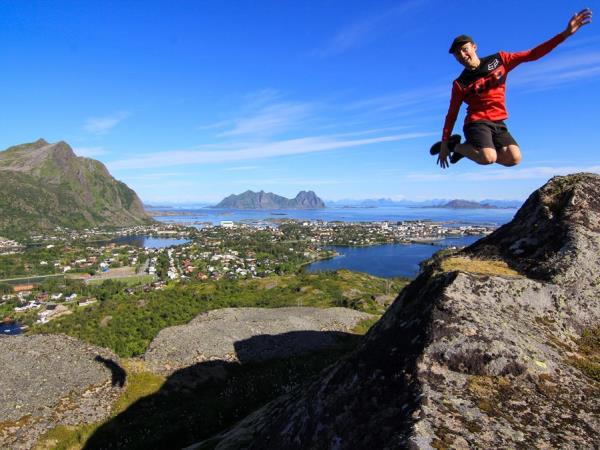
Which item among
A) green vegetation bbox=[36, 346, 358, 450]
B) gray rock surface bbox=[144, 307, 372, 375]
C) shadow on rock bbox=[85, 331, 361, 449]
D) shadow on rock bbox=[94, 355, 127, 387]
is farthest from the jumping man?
gray rock surface bbox=[144, 307, 372, 375]

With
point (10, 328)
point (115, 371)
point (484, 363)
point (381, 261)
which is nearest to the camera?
point (484, 363)

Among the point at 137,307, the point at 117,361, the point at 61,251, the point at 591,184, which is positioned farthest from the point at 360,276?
the point at 61,251

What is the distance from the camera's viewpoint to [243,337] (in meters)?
32.7

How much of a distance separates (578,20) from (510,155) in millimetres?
2536

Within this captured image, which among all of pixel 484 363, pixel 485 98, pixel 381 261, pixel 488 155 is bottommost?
pixel 381 261

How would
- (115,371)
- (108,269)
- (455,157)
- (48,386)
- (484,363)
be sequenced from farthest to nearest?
(108,269) < (115,371) < (48,386) < (455,157) < (484,363)

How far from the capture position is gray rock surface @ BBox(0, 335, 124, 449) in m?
18.9

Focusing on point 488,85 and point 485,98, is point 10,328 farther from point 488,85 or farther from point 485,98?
point 488,85

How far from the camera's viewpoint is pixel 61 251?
7657 inches

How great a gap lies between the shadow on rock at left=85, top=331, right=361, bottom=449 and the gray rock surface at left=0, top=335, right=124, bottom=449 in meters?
2.33

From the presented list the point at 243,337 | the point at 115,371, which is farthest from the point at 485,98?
the point at 243,337

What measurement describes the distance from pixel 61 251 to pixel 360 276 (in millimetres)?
163361

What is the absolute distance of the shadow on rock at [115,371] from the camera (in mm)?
22938

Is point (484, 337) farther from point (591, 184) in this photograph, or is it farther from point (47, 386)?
point (47, 386)
